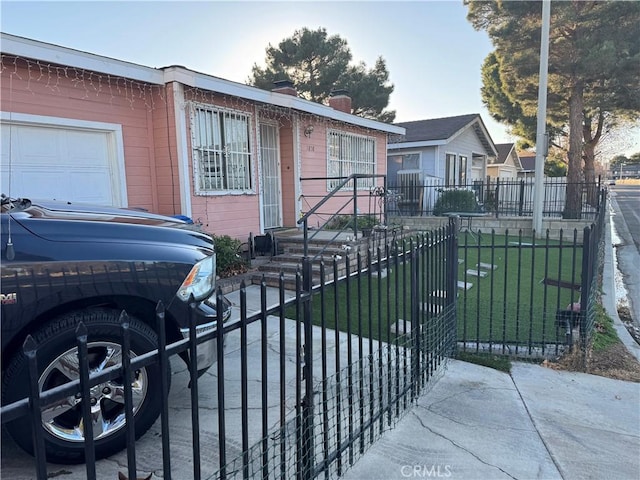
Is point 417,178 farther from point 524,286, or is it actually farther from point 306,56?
point 524,286

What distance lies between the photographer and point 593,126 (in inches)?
955

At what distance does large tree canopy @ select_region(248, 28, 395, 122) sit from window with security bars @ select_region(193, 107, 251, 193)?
15343mm

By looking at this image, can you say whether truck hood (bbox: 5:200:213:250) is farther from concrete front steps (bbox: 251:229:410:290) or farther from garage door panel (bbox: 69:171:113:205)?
concrete front steps (bbox: 251:229:410:290)

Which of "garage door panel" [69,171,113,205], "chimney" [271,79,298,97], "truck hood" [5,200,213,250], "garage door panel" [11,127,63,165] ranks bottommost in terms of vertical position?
"truck hood" [5,200,213,250]

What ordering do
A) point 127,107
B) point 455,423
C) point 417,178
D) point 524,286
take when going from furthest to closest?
point 417,178, point 524,286, point 127,107, point 455,423

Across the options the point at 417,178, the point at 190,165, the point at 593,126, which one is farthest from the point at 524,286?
the point at 593,126

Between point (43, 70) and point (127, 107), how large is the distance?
1.19 m

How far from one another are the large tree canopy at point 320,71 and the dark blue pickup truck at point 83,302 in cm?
2102

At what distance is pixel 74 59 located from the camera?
18.1ft

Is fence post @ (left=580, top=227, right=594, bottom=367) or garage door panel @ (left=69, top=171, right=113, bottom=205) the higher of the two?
garage door panel @ (left=69, top=171, right=113, bottom=205)

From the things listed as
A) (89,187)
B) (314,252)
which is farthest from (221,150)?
(314,252)

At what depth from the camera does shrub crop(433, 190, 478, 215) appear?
14977mm

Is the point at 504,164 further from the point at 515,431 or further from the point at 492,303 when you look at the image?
the point at 515,431

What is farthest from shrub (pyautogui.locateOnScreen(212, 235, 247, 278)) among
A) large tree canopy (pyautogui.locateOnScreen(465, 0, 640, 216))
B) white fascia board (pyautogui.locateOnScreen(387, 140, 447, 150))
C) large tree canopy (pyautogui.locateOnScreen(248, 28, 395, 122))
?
large tree canopy (pyautogui.locateOnScreen(248, 28, 395, 122))
